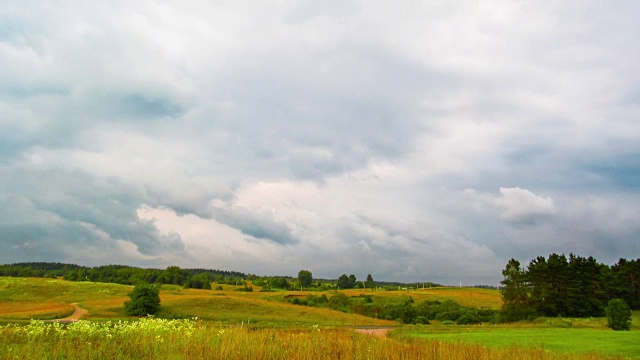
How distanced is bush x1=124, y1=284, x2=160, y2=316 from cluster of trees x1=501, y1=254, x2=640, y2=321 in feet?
167

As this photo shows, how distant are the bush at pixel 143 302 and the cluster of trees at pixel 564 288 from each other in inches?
2000

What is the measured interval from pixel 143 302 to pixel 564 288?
64.6 meters

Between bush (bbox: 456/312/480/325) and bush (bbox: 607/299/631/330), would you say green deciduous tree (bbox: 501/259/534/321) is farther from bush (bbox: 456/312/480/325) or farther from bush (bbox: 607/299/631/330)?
bush (bbox: 607/299/631/330)

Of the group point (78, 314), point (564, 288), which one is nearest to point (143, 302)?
point (78, 314)

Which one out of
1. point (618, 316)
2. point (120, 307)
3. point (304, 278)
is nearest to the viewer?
point (618, 316)

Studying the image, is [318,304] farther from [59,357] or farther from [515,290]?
[59,357]

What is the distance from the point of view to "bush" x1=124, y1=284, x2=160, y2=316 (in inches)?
2136

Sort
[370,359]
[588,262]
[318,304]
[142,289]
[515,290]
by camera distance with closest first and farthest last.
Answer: [370,359] < [142,289] < [515,290] < [588,262] < [318,304]

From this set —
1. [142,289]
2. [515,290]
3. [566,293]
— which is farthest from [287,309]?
[566,293]

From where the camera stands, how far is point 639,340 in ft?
88.4

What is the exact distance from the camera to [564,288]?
68625mm

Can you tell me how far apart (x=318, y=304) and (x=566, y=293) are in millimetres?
43017

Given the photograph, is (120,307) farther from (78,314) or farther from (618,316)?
(618,316)

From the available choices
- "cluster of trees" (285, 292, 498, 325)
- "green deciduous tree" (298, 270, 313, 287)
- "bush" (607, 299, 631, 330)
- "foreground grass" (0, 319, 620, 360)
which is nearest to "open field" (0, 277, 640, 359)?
"foreground grass" (0, 319, 620, 360)
